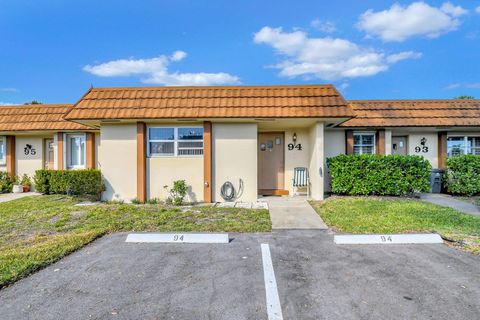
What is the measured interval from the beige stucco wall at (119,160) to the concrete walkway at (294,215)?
5.03 metres

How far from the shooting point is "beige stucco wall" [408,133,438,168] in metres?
11.9

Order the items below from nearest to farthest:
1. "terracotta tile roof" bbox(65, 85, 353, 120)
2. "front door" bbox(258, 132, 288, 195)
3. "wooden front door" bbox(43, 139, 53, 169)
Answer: "terracotta tile roof" bbox(65, 85, 353, 120) < "front door" bbox(258, 132, 288, 195) < "wooden front door" bbox(43, 139, 53, 169)

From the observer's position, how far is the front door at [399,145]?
12180 mm

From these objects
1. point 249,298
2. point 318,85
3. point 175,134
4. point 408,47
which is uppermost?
point 408,47

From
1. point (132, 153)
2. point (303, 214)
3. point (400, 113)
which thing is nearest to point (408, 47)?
point (400, 113)

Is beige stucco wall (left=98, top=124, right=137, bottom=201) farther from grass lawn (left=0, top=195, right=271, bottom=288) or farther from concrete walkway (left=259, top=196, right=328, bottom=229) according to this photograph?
concrete walkway (left=259, top=196, right=328, bottom=229)

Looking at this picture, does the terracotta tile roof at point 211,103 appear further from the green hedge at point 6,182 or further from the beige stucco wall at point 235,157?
the green hedge at point 6,182

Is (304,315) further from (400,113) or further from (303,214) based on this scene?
(400,113)

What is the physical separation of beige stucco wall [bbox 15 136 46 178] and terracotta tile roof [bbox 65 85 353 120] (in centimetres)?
589

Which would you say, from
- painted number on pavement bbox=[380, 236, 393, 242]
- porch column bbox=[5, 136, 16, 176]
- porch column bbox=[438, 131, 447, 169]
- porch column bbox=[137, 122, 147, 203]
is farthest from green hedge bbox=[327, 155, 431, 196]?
porch column bbox=[5, 136, 16, 176]

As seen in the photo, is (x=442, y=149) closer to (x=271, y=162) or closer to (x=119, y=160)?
(x=271, y=162)

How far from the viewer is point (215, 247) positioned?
16.1ft

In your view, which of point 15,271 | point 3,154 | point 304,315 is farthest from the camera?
point 3,154

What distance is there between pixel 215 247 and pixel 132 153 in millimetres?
6040
